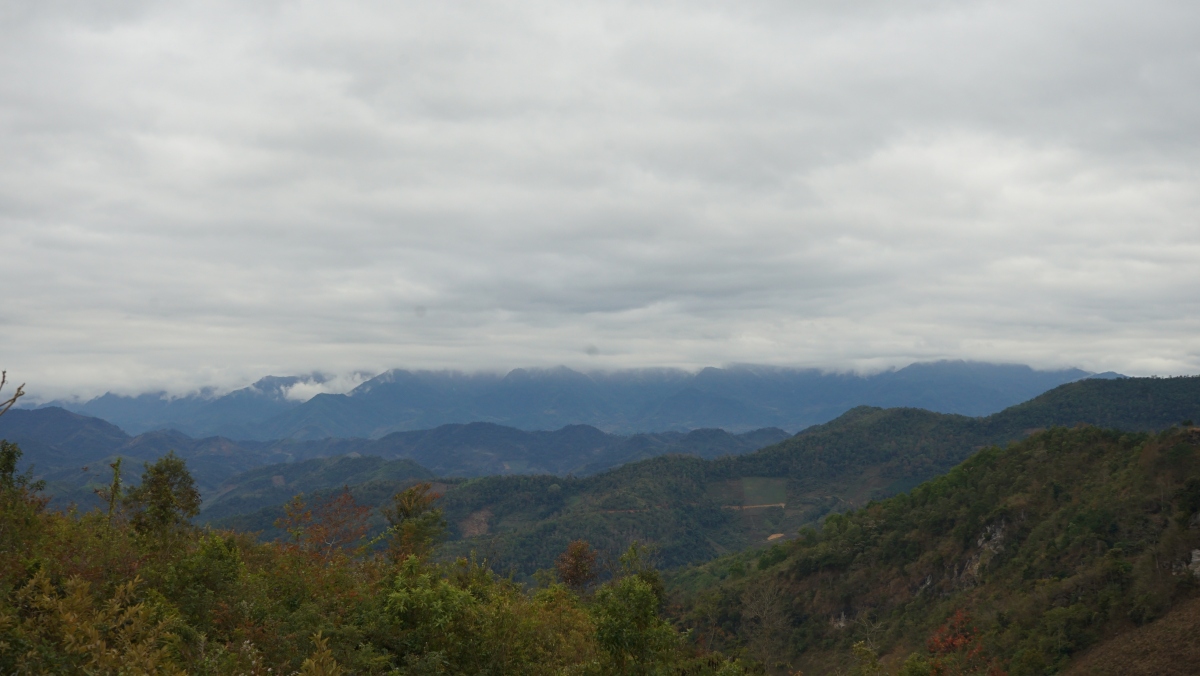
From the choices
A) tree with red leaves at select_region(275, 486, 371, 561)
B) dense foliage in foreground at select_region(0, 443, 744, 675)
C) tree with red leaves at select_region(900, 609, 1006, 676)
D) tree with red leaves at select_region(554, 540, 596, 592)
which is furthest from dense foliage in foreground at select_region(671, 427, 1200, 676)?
tree with red leaves at select_region(554, 540, 596, 592)

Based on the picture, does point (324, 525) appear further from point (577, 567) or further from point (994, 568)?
point (994, 568)

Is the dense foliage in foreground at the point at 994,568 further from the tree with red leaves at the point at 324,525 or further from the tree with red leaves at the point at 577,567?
the tree with red leaves at the point at 577,567

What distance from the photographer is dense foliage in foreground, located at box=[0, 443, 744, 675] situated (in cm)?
1159

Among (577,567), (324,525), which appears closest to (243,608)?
(324,525)

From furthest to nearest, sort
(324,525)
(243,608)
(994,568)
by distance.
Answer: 1. (994,568)
2. (324,525)
3. (243,608)

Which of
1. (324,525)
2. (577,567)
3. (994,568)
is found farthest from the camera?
(994,568)

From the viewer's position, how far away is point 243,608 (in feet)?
51.1

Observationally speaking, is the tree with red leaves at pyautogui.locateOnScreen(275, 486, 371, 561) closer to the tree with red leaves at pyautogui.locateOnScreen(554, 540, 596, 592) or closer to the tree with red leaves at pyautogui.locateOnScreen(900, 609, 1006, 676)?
the tree with red leaves at pyautogui.locateOnScreen(554, 540, 596, 592)

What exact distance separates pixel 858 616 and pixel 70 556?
11040 centimetres

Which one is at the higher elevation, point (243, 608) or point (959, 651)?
point (243, 608)

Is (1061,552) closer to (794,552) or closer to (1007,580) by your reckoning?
(1007,580)

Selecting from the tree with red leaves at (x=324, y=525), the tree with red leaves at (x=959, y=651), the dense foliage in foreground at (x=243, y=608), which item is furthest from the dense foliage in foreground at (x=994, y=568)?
the tree with red leaves at (x=324, y=525)

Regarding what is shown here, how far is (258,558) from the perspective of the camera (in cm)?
2238

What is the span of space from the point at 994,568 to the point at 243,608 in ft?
333
